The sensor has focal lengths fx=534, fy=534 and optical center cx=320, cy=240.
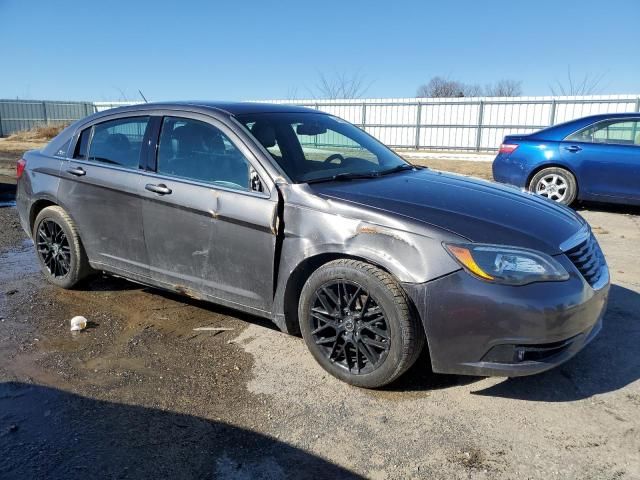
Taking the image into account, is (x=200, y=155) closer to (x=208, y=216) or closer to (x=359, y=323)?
(x=208, y=216)

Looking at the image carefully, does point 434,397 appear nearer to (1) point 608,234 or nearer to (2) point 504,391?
(2) point 504,391

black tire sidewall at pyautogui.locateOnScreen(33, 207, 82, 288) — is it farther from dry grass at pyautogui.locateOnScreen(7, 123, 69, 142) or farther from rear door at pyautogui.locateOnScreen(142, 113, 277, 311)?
dry grass at pyautogui.locateOnScreen(7, 123, 69, 142)

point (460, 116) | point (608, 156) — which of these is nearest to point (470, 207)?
point (608, 156)

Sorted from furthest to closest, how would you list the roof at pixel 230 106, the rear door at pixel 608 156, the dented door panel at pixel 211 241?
the rear door at pixel 608 156
the roof at pixel 230 106
the dented door panel at pixel 211 241

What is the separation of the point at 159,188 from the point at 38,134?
30877 millimetres

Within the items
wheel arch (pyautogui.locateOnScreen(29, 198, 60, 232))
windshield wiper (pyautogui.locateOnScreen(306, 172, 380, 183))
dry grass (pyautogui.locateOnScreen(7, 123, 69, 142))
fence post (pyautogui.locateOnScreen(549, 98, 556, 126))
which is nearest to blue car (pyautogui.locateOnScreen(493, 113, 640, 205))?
windshield wiper (pyautogui.locateOnScreen(306, 172, 380, 183))

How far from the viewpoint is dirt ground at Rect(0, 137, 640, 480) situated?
248cm

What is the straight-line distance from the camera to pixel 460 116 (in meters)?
22.3

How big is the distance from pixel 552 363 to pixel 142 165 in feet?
10.2

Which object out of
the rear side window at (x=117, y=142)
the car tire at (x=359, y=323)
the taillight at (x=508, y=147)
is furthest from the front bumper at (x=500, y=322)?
the taillight at (x=508, y=147)

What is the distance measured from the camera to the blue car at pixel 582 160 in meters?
7.74

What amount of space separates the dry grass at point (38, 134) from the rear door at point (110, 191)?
28143 millimetres

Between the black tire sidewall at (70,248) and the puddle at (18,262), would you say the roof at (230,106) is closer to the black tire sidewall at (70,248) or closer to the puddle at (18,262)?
the black tire sidewall at (70,248)

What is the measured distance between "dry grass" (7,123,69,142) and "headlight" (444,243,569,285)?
31133 millimetres
